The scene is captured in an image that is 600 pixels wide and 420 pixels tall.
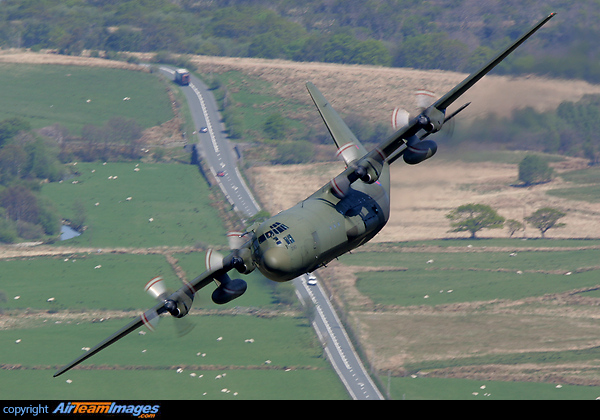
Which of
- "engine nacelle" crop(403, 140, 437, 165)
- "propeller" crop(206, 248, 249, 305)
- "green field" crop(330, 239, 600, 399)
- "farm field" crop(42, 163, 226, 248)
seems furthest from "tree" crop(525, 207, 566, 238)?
"propeller" crop(206, 248, 249, 305)

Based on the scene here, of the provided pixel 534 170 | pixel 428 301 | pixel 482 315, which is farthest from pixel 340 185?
pixel 534 170

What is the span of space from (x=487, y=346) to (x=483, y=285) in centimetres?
2222

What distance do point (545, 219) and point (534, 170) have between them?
1075cm

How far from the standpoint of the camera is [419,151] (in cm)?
5234

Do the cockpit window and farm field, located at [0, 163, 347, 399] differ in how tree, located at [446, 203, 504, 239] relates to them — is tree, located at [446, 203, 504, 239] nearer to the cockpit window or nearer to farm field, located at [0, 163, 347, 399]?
farm field, located at [0, 163, 347, 399]

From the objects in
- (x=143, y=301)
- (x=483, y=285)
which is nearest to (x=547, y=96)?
(x=483, y=285)

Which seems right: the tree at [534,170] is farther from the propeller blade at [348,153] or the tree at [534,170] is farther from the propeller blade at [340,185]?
the propeller blade at [340,185]

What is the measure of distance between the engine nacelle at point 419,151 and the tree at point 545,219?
428 ft

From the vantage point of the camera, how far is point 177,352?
128875 mm

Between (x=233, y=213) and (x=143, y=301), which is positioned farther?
(x=233, y=213)

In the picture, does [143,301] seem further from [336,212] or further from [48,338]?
[336,212]

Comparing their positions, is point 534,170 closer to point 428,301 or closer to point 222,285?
point 428,301

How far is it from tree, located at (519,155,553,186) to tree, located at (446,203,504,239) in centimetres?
1121

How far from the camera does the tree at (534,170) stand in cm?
18150
